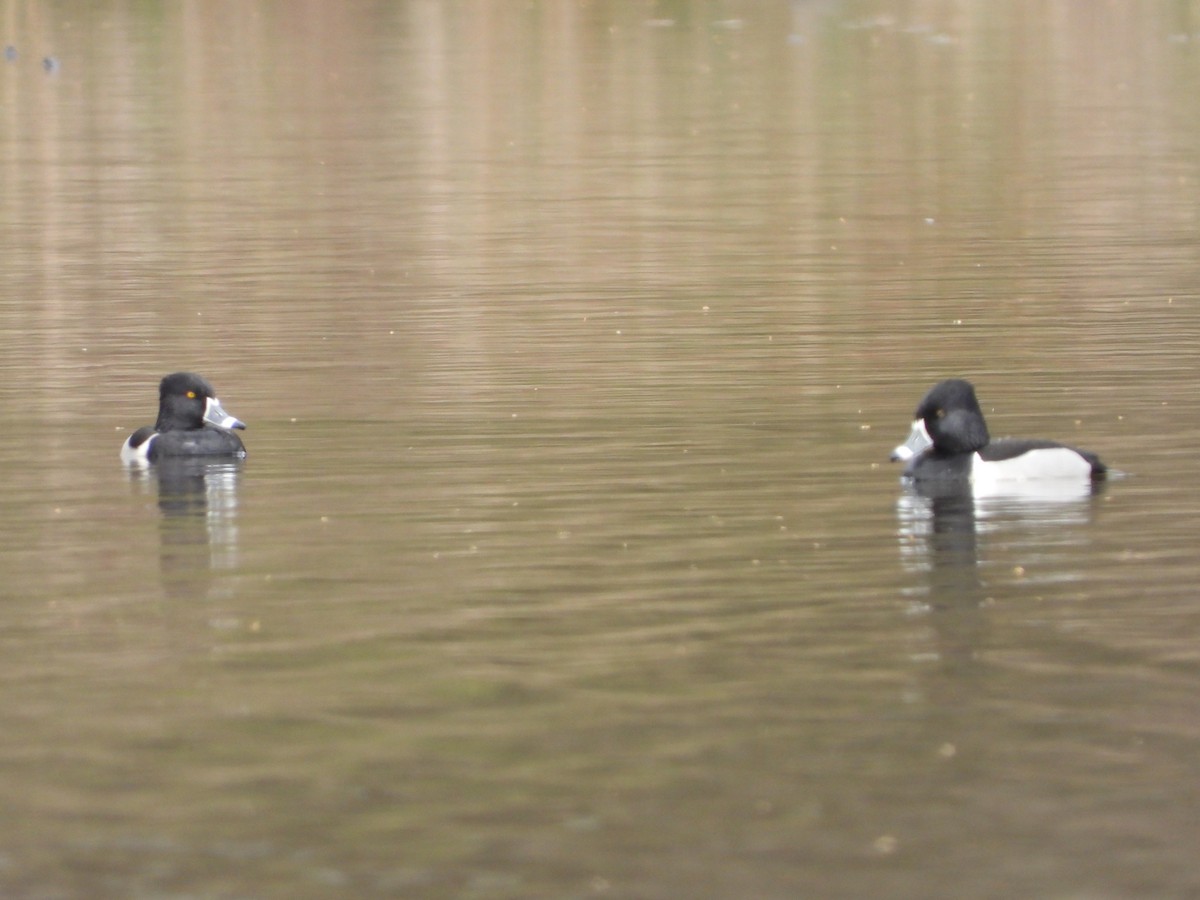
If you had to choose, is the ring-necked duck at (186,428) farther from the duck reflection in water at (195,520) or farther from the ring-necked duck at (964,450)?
the ring-necked duck at (964,450)

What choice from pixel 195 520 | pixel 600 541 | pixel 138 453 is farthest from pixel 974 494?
pixel 138 453

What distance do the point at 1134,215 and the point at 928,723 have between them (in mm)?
21509

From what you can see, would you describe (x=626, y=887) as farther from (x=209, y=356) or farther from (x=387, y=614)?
(x=209, y=356)

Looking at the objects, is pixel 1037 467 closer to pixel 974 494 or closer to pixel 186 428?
pixel 974 494

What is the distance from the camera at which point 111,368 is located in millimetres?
21328

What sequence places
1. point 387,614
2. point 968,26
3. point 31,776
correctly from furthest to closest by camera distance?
point 968,26 → point 387,614 → point 31,776

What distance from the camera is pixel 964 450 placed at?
15664 millimetres

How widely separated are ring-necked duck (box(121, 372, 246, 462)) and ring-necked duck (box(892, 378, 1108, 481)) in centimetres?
420

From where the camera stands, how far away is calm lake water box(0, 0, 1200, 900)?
8945 millimetres

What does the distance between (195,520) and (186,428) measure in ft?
7.68

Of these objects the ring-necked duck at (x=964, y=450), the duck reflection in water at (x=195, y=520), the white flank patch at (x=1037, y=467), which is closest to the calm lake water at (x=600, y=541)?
the duck reflection in water at (x=195, y=520)

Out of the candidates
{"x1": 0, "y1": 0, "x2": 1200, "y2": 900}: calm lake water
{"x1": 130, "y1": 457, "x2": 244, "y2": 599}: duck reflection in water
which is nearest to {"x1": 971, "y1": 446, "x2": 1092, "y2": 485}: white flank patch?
{"x1": 0, "y1": 0, "x2": 1200, "y2": 900}: calm lake water

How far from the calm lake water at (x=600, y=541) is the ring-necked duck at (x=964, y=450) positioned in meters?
0.32

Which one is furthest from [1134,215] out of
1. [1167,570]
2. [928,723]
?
[928,723]
